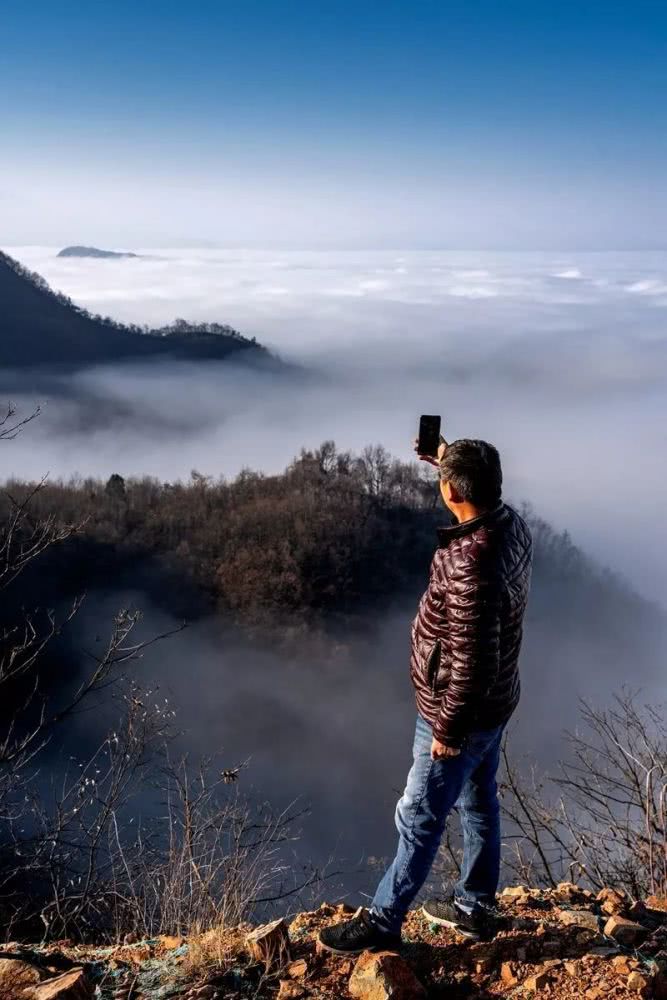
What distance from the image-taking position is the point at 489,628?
254 centimetres

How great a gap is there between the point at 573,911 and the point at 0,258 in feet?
355

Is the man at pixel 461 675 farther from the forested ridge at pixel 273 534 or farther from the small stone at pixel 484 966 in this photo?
the forested ridge at pixel 273 534

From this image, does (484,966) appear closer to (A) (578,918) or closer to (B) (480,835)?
(B) (480,835)

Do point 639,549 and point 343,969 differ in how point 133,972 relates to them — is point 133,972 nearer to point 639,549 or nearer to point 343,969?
point 343,969

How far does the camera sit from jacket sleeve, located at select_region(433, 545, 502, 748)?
8.27 ft

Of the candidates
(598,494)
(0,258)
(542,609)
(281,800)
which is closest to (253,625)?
(281,800)

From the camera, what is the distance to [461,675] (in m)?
2.56

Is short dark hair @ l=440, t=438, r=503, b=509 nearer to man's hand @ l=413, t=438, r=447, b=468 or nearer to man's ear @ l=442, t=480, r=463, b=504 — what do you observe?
man's ear @ l=442, t=480, r=463, b=504

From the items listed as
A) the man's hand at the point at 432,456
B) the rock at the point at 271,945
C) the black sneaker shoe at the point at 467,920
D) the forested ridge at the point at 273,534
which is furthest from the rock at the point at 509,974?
the forested ridge at the point at 273,534

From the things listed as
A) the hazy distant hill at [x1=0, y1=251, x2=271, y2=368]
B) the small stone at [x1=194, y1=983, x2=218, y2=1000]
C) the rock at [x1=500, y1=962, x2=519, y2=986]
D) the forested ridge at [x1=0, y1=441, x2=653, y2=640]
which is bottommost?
the forested ridge at [x1=0, y1=441, x2=653, y2=640]

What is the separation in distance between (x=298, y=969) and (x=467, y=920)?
718 mm

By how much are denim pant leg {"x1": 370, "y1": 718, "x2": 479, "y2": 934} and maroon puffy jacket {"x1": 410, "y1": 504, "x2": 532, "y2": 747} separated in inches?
5.9

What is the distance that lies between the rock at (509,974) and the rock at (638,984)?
0.40 metres

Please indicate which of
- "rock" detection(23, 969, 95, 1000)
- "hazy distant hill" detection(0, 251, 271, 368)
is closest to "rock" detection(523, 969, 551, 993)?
"rock" detection(23, 969, 95, 1000)
